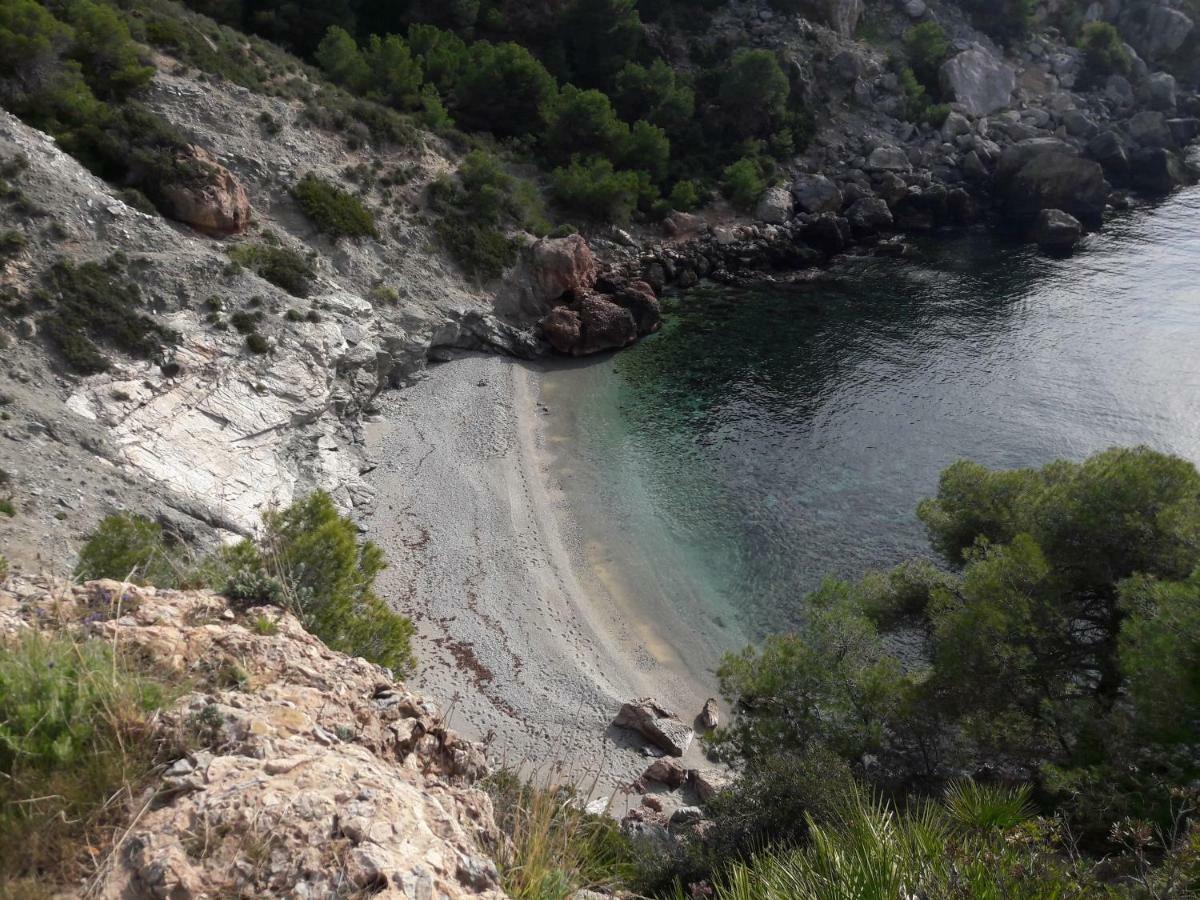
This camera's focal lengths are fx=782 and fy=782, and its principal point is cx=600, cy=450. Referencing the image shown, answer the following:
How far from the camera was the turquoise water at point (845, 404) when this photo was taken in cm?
2777

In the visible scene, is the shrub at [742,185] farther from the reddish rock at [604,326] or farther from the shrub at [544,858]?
the shrub at [544,858]

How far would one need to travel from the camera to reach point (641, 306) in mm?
43844

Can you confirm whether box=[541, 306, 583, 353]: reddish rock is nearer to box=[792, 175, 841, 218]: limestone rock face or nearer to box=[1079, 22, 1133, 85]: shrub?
box=[792, 175, 841, 218]: limestone rock face

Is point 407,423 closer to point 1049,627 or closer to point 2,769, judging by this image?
point 1049,627

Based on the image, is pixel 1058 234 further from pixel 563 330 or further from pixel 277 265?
pixel 277 265

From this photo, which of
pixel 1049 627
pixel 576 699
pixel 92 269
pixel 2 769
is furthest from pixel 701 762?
pixel 92 269

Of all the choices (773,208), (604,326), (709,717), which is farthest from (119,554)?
(773,208)

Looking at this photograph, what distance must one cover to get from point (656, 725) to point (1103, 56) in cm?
9075

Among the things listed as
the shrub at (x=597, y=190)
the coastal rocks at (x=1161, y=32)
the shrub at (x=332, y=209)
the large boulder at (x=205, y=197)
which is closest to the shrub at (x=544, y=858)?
the large boulder at (x=205, y=197)

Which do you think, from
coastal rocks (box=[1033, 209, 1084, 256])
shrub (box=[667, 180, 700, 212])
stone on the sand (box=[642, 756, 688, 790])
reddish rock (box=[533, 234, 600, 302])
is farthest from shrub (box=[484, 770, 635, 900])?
coastal rocks (box=[1033, 209, 1084, 256])

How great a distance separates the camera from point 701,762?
20078 millimetres

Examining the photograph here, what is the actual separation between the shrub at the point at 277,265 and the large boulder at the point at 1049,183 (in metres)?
54.2

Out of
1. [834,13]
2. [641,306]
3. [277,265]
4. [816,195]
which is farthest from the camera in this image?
[834,13]

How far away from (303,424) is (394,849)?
2525cm
